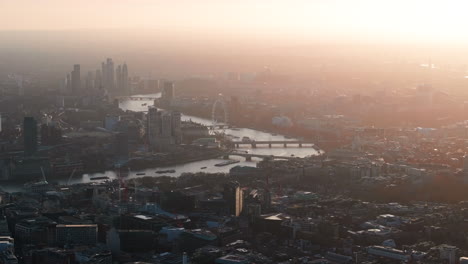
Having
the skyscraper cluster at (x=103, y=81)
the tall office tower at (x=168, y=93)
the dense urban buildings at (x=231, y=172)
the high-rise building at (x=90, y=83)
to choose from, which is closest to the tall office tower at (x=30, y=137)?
the dense urban buildings at (x=231, y=172)

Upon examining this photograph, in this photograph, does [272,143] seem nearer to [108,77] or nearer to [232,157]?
[232,157]

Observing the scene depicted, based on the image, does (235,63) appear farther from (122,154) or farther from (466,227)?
(466,227)

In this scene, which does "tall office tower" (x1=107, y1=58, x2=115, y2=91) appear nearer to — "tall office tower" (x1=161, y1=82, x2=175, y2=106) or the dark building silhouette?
"tall office tower" (x1=161, y1=82, x2=175, y2=106)

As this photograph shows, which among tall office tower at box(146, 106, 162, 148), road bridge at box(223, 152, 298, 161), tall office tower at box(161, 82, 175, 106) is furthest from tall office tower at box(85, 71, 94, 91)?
road bridge at box(223, 152, 298, 161)

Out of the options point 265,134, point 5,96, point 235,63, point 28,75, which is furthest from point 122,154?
point 235,63

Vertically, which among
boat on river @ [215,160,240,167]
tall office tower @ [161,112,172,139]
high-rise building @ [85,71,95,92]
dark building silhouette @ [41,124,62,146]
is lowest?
boat on river @ [215,160,240,167]

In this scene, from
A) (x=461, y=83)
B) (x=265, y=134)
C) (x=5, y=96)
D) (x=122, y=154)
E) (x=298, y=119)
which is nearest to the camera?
(x=122, y=154)
